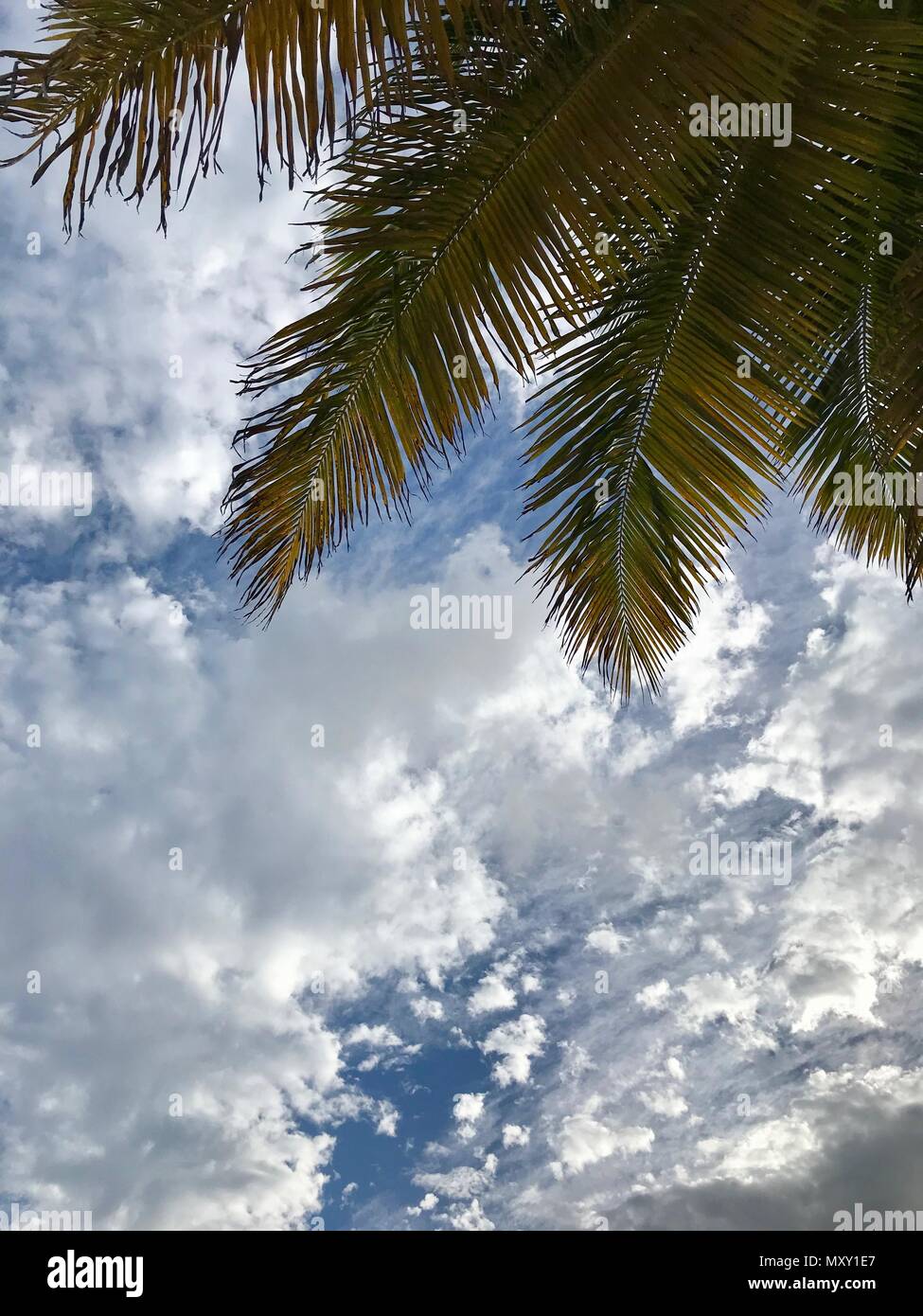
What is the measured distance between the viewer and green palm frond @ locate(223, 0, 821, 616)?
261 centimetres

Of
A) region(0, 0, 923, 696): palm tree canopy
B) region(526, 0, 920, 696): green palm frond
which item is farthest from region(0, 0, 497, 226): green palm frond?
region(526, 0, 920, 696): green palm frond

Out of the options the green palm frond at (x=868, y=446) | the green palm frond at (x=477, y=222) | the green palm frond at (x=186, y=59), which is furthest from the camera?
the green palm frond at (x=868, y=446)

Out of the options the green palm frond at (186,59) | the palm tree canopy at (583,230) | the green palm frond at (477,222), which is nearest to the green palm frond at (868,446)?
the palm tree canopy at (583,230)

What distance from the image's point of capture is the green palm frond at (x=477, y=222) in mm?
2607

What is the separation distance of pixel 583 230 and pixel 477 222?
0.31m

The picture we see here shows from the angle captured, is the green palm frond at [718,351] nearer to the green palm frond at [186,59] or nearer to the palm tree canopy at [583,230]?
the palm tree canopy at [583,230]

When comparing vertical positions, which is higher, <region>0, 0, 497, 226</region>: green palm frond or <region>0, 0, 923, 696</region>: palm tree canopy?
<region>0, 0, 923, 696</region>: palm tree canopy

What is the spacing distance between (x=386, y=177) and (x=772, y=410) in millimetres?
1611

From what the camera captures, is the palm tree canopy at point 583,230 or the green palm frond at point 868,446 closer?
the palm tree canopy at point 583,230

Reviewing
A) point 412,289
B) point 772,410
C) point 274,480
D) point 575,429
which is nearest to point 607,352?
point 575,429

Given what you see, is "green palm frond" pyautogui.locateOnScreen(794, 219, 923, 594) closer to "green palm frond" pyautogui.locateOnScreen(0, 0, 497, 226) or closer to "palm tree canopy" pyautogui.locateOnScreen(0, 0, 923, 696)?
"palm tree canopy" pyautogui.locateOnScreen(0, 0, 923, 696)
